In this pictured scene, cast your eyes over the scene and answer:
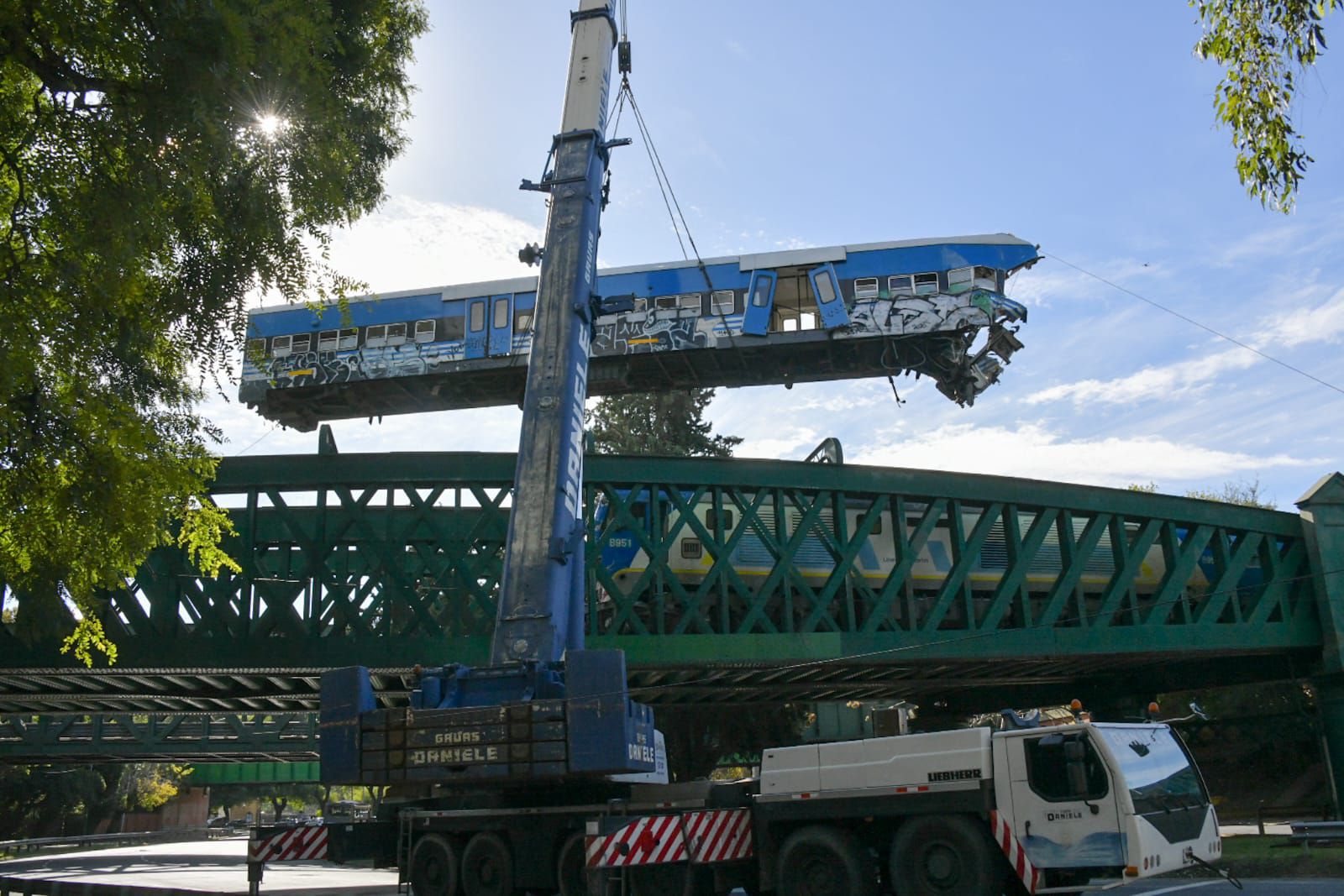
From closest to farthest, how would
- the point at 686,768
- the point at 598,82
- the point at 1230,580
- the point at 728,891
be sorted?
the point at 728,891 → the point at 598,82 → the point at 1230,580 → the point at 686,768

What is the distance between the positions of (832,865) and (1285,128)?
25.3ft

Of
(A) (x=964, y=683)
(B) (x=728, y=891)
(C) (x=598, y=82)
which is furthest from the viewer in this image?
(A) (x=964, y=683)

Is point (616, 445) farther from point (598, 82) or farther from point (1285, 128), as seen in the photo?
point (1285, 128)

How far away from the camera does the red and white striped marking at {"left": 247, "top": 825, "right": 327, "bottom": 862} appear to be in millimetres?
12992

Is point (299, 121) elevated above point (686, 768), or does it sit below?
above

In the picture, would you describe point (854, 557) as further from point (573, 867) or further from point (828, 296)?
point (573, 867)

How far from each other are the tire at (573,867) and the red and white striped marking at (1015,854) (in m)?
4.32

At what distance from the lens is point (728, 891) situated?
1194 cm

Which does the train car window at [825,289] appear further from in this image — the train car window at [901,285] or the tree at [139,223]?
the tree at [139,223]

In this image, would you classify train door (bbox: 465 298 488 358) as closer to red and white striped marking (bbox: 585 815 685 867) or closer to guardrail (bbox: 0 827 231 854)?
red and white striped marking (bbox: 585 815 685 867)

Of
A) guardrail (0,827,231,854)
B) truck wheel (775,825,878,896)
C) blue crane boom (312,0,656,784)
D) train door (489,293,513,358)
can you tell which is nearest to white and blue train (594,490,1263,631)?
train door (489,293,513,358)

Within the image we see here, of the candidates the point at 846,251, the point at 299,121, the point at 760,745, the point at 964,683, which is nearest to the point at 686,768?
the point at 760,745

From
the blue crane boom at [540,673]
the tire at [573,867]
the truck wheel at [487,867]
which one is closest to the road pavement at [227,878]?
the truck wheel at [487,867]

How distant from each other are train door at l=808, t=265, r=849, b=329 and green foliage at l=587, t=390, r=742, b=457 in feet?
49.2
